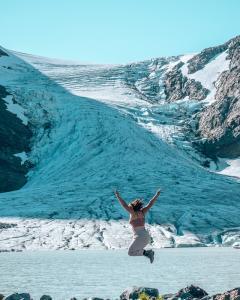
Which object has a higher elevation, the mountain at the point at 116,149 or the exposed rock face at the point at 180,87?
the exposed rock face at the point at 180,87

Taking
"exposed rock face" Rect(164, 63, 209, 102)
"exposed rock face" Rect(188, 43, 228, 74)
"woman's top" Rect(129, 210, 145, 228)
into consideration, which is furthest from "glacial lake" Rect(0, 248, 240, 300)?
"exposed rock face" Rect(188, 43, 228, 74)

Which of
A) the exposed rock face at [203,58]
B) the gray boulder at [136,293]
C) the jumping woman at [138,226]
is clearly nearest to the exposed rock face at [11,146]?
the exposed rock face at [203,58]

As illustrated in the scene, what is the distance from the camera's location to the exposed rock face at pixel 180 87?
162 m

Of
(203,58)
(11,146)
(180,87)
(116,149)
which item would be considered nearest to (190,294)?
(116,149)

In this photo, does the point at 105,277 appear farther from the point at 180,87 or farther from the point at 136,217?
the point at 180,87

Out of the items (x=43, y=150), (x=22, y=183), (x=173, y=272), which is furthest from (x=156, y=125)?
(x=173, y=272)

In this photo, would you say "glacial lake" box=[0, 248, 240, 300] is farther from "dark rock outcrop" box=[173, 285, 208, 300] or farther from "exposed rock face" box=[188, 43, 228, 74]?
"exposed rock face" box=[188, 43, 228, 74]

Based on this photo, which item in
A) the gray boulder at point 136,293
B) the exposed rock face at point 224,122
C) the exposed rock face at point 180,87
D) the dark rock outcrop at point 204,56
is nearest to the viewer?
the gray boulder at point 136,293

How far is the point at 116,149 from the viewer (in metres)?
116

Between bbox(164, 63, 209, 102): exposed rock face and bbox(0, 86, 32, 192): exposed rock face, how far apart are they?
44468 millimetres

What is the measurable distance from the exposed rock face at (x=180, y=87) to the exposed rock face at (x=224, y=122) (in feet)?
23.9

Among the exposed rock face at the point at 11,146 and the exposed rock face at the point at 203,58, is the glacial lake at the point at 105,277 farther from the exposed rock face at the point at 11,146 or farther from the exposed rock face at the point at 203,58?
the exposed rock face at the point at 203,58

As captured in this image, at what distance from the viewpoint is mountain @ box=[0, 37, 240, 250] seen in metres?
84.4

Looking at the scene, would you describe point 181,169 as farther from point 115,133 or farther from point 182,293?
point 182,293
